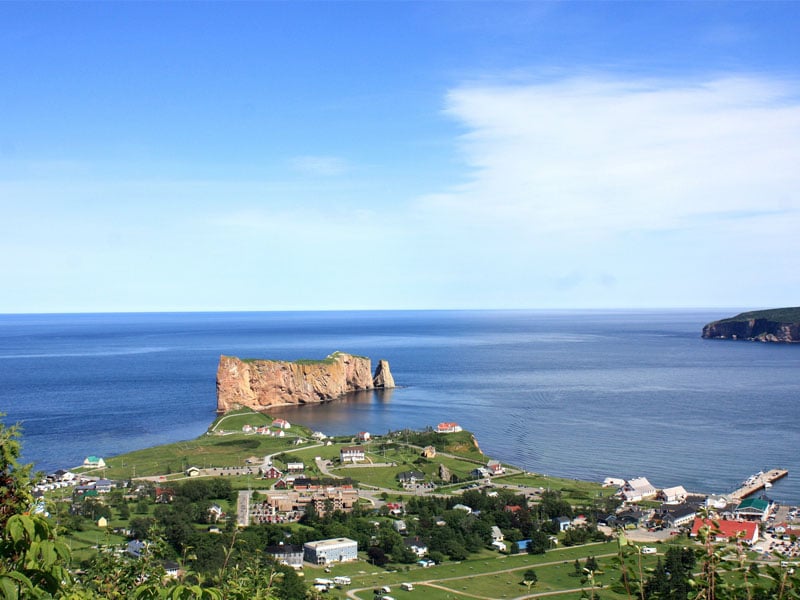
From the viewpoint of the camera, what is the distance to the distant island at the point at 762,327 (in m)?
152

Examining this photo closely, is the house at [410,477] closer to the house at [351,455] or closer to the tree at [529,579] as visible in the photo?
the house at [351,455]

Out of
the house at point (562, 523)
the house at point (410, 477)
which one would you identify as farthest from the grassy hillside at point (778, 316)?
the house at point (562, 523)

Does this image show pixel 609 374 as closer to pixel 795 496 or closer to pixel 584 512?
pixel 795 496

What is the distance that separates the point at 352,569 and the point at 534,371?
239 feet

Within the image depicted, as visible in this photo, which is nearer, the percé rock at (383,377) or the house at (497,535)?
the house at (497,535)

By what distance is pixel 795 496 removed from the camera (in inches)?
1515

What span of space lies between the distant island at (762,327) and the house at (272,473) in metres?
142

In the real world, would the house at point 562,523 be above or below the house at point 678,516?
below

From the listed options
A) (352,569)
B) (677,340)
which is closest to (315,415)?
(352,569)

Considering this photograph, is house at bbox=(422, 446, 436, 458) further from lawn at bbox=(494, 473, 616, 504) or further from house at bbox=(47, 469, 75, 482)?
house at bbox=(47, 469, 75, 482)

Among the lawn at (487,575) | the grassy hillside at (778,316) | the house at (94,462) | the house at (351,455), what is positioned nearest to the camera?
the lawn at (487,575)

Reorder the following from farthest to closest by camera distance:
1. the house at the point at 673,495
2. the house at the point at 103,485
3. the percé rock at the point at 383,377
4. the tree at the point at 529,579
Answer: the percé rock at the point at 383,377 → the house at the point at 103,485 → the house at the point at 673,495 → the tree at the point at 529,579

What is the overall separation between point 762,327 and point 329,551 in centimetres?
15789

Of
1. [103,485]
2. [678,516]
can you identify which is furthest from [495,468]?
[103,485]
